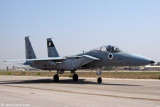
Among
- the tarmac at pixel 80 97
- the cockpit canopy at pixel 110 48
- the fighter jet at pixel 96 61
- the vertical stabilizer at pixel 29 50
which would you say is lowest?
the tarmac at pixel 80 97

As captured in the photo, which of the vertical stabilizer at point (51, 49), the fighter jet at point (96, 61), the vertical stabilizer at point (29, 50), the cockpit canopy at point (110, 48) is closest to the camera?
the fighter jet at point (96, 61)

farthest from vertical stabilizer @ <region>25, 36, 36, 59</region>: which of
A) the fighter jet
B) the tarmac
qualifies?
the tarmac

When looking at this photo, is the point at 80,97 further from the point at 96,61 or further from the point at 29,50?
the point at 29,50

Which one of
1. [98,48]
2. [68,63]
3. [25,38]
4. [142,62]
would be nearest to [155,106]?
[142,62]

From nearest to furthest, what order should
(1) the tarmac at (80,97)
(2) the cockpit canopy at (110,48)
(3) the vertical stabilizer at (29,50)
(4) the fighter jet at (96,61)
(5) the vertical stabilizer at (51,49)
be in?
(1) the tarmac at (80,97) → (4) the fighter jet at (96,61) → (2) the cockpit canopy at (110,48) → (3) the vertical stabilizer at (29,50) → (5) the vertical stabilizer at (51,49)

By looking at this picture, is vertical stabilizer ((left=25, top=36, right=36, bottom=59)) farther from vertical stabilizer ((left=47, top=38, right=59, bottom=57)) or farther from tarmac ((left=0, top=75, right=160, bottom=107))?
tarmac ((left=0, top=75, right=160, bottom=107))

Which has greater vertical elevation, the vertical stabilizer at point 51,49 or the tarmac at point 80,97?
the vertical stabilizer at point 51,49

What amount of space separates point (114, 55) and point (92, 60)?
2.05 meters

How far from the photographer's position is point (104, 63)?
62.8ft

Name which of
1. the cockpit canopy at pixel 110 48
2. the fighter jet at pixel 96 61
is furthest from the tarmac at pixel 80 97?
the cockpit canopy at pixel 110 48

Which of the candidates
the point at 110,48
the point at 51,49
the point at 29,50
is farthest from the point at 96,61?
the point at 29,50

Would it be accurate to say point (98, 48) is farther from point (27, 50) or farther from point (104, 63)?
point (27, 50)

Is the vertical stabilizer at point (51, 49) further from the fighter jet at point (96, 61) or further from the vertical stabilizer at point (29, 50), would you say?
the fighter jet at point (96, 61)

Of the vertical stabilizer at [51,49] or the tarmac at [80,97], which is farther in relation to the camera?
the vertical stabilizer at [51,49]
